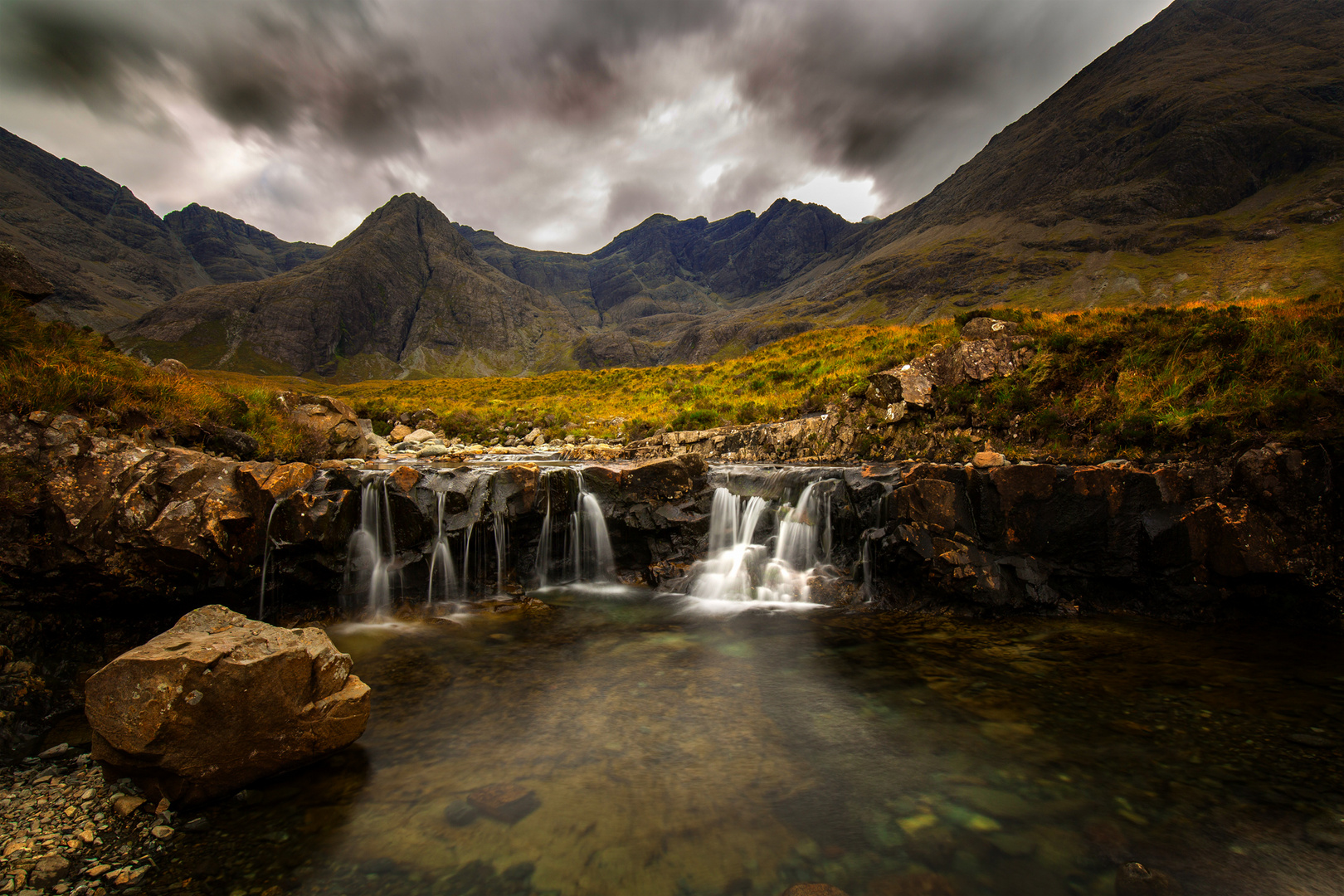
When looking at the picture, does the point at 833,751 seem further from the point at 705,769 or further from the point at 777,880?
the point at 777,880

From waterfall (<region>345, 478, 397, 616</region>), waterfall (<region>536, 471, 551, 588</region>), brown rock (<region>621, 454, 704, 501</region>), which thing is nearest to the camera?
waterfall (<region>345, 478, 397, 616</region>)

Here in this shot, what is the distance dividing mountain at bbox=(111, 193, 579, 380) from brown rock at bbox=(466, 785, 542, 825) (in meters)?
168

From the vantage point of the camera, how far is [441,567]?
10875 millimetres

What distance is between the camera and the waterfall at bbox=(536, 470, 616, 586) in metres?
12.0

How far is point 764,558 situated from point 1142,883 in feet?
26.0

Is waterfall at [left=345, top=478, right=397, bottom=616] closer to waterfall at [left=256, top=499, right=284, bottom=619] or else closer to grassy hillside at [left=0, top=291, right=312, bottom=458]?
waterfall at [left=256, top=499, right=284, bottom=619]

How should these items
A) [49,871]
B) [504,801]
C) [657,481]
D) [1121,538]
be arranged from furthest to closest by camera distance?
[657,481] < [1121,538] < [504,801] < [49,871]

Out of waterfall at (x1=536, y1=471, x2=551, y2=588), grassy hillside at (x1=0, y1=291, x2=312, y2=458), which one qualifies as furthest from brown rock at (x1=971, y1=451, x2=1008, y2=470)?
grassy hillside at (x1=0, y1=291, x2=312, y2=458)

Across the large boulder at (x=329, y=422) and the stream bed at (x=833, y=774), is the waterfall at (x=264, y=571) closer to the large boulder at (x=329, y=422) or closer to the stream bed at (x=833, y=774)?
the stream bed at (x=833, y=774)

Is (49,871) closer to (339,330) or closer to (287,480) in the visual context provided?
(287,480)

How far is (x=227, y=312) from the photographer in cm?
14775

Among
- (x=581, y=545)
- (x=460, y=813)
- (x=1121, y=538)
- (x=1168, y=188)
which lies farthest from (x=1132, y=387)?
(x=1168, y=188)

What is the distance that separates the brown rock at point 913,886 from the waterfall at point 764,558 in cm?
666

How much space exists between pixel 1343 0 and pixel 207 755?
291 m
